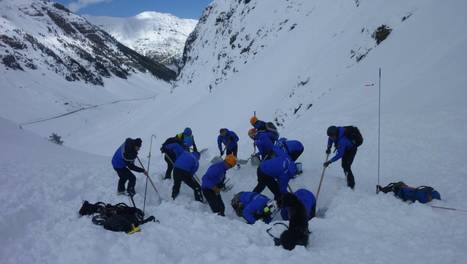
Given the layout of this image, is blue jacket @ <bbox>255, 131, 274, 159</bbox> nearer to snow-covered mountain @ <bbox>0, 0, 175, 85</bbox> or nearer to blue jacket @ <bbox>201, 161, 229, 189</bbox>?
blue jacket @ <bbox>201, 161, 229, 189</bbox>

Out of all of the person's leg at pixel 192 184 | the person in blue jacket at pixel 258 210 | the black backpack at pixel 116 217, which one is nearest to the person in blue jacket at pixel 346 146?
the person in blue jacket at pixel 258 210

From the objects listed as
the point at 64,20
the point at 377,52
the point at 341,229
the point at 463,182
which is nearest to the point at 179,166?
the point at 341,229

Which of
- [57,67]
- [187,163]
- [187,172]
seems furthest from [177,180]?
[57,67]

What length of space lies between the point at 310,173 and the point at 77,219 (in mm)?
6611

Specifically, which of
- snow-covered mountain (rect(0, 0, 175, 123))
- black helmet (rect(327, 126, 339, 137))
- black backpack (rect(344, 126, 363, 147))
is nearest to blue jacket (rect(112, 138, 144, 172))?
black helmet (rect(327, 126, 339, 137))

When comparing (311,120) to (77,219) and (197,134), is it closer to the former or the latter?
(77,219)

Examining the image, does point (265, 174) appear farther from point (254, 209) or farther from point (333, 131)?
point (333, 131)

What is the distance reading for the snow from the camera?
662 centimetres

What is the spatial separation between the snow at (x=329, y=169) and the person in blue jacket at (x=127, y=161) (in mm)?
390

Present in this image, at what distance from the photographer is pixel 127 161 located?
35.4 feet

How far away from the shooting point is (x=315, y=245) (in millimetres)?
7039

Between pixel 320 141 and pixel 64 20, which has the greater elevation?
pixel 64 20

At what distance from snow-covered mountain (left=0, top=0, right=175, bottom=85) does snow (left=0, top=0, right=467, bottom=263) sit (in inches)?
3601

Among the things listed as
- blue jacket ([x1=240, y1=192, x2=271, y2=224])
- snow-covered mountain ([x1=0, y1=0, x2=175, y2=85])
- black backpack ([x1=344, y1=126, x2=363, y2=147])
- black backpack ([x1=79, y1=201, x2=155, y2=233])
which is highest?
snow-covered mountain ([x1=0, y1=0, x2=175, y2=85])
